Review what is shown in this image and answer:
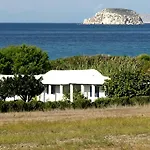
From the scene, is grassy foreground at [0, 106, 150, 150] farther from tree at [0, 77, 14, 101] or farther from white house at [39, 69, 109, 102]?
white house at [39, 69, 109, 102]

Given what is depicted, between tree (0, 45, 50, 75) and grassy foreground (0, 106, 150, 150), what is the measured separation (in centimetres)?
2718

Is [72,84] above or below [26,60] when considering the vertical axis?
below

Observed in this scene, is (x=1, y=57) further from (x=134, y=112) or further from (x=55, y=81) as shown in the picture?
(x=134, y=112)

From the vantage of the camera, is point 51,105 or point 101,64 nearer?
point 51,105

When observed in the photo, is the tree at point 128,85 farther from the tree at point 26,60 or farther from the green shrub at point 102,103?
the tree at point 26,60

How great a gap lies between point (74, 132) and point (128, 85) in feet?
70.0

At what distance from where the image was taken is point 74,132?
24.7 metres

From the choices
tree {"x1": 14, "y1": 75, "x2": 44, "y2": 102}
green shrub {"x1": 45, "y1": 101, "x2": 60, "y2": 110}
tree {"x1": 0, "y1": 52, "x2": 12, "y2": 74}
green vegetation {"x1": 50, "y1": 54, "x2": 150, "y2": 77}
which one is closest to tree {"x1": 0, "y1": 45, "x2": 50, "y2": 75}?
tree {"x1": 0, "y1": 52, "x2": 12, "y2": 74}

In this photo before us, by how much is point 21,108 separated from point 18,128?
462 inches

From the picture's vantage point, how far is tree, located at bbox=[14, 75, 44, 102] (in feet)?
147

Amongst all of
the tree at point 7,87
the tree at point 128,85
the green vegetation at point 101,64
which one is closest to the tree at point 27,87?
the tree at point 7,87

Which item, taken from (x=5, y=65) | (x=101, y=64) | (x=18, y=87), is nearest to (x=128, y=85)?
(x=18, y=87)

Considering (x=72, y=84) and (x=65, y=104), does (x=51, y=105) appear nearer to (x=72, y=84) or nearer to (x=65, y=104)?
(x=65, y=104)

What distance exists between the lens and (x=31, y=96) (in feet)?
150
